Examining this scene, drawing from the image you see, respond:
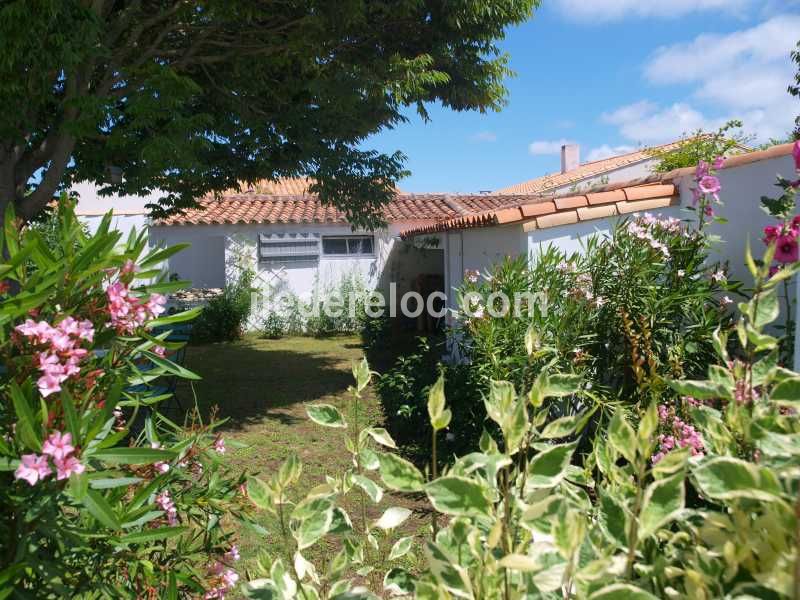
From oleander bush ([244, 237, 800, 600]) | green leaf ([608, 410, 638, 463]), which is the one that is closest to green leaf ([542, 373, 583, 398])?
oleander bush ([244, 237, 800, 600])

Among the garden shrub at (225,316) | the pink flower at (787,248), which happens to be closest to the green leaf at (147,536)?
the pink flower at (787,248)

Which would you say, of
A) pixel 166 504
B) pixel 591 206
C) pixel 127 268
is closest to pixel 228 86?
pixel 591 206

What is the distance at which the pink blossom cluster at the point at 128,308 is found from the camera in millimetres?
1729

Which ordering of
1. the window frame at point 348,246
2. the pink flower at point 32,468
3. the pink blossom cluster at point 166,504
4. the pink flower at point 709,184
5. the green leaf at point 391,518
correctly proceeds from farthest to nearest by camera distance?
the window frame at point 348,246, the pink flower at point 709,184, the pink blossom cluster at point 166,504, the pink flower at point 32,468, the green leaf at point 391,518

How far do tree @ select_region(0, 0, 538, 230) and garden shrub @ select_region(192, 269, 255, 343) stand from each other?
19.2ft

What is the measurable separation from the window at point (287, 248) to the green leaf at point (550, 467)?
15.1 m

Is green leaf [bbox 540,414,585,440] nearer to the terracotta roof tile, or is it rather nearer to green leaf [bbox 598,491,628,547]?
green leaf [bbox 598,491,628,547]

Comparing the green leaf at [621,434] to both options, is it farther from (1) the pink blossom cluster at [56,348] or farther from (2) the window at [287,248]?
(2) the window at [287,248]

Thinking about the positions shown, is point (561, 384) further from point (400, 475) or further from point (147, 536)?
point (147, 536)

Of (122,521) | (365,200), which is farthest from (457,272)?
(122,521)

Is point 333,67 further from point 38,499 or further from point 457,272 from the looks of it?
point 38,499

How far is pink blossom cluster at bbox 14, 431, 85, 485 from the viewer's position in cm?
133

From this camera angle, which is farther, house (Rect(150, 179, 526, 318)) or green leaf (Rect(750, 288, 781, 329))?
house (Rect(150, 179, 526, 318))

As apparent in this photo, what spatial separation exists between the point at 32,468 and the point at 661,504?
1319mm
